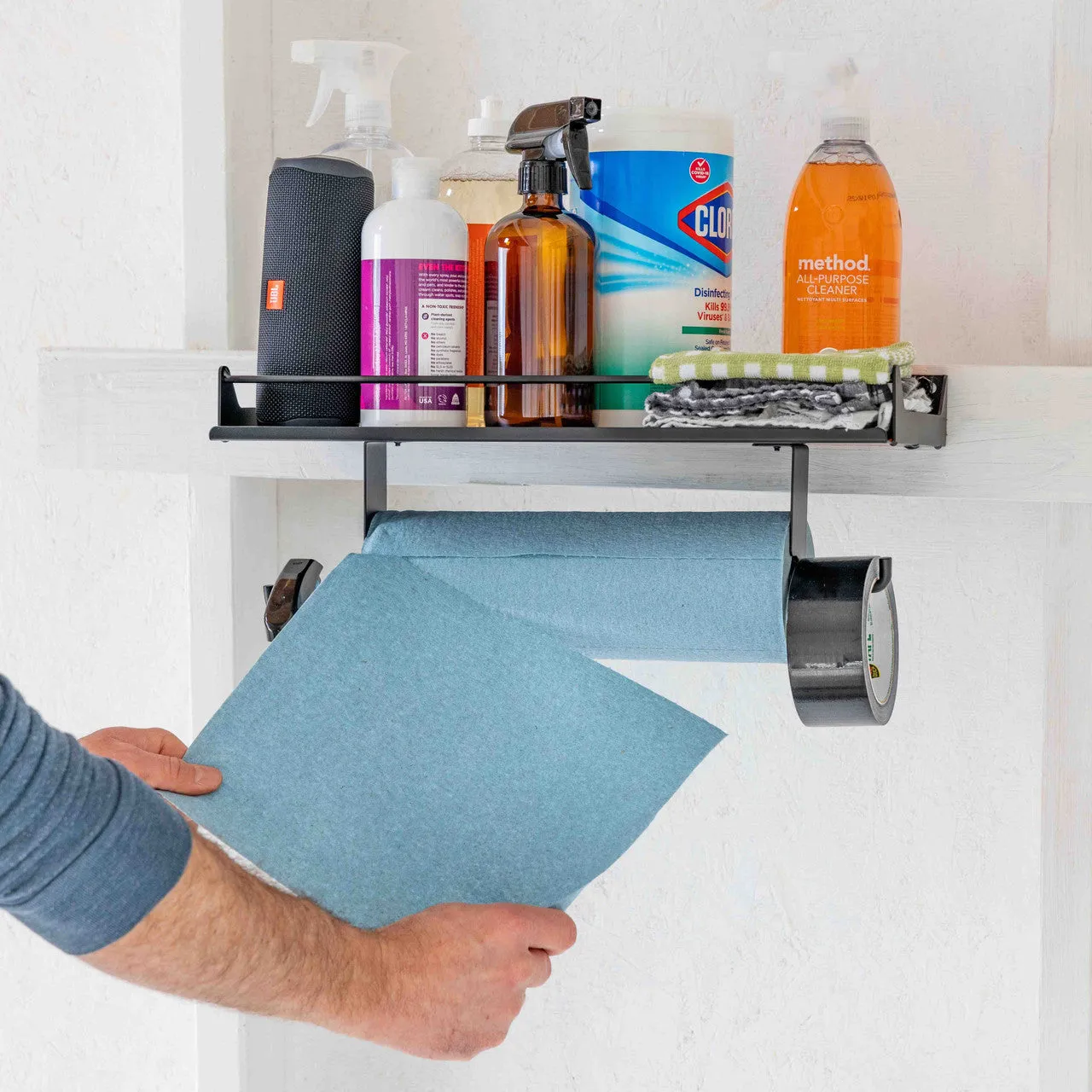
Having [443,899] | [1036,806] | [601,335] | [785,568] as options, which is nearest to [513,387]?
[601,335]

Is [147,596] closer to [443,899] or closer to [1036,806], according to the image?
[443,899]

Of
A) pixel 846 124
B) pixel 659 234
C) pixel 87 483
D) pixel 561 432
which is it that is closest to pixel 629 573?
→ pixel 561 432

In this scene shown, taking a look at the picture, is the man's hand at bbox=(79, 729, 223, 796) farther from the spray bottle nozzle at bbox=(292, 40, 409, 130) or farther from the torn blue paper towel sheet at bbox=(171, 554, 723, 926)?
the spray bottle nozzle at bbox=(292, 40, 409, 130)

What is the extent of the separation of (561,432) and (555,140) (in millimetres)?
151

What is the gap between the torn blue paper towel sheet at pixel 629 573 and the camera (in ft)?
2.10

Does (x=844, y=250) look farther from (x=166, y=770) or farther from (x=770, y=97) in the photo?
(x=166, y=770)

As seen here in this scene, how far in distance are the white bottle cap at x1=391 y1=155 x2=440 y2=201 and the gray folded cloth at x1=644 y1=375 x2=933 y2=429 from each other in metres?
0.18

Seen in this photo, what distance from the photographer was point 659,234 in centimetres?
68

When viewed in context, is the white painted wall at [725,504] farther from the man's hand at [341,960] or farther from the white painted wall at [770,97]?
the man's hand at [341,960]

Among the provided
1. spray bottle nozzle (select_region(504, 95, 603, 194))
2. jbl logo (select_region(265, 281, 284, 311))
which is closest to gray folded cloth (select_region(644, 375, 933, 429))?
spray bottle nozzle (select_region(504, 95, 603, 194))

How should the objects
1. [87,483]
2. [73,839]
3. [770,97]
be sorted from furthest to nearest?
[87,483] → [770,97] → [73,839]

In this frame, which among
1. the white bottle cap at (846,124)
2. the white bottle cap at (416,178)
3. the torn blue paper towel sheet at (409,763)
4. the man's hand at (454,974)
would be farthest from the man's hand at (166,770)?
the white bottle cap at (846,124)

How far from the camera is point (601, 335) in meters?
0.70

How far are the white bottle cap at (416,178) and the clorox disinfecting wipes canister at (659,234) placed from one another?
0.09 m
